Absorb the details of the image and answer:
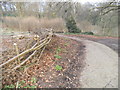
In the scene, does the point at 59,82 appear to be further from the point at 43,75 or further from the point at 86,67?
the point at 86,67

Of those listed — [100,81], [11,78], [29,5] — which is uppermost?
[29,5]

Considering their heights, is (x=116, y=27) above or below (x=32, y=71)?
Result: above

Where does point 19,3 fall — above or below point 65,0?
above

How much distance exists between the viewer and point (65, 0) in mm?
6484

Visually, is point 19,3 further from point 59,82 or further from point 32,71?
point 59,82

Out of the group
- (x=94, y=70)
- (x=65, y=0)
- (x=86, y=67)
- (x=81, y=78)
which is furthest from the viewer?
(x=65, y=0)

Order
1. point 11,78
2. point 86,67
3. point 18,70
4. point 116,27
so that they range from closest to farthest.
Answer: point 11,78 → point 18,70 → point 86,67 → point 116,27

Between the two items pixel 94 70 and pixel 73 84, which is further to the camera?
pixel 94 70

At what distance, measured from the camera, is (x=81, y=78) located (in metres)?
3.49

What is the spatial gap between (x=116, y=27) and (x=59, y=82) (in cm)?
2074

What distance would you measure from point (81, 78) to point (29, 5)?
1103cm

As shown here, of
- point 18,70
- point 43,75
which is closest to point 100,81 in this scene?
point 43,75

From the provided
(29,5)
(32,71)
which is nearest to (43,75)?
(32,71)

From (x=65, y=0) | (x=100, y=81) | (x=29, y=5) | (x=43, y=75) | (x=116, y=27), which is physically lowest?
(x=100, y=81)
